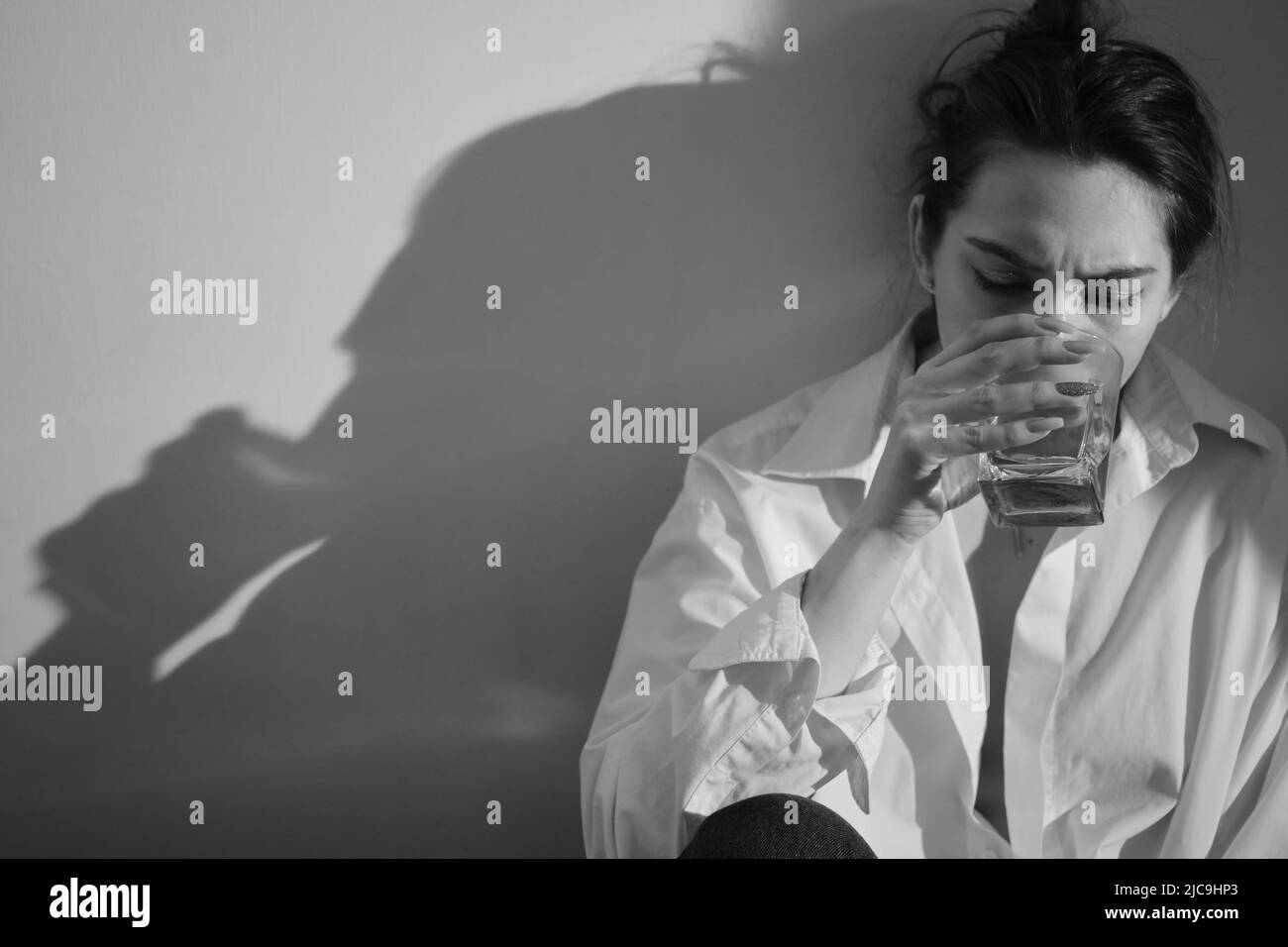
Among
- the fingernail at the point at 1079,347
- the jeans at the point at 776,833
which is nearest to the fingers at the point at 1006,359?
the fingernail at the point at 1079,347

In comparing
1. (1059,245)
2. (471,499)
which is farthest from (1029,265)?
(471,499)

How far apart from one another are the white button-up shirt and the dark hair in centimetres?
18

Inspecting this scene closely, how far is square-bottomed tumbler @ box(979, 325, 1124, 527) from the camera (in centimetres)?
99

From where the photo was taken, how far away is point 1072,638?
1.24 meters

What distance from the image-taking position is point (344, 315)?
1.40 meters

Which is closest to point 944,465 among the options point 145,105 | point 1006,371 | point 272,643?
point 1006,371

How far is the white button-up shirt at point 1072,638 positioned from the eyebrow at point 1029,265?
7.3 inches

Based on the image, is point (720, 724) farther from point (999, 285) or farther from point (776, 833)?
point (999, 285)

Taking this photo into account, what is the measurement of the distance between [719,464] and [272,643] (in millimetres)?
566

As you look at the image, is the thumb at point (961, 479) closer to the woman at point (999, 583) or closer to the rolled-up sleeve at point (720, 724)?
the woman at point (999, 583)

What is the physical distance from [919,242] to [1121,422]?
10.7 inches

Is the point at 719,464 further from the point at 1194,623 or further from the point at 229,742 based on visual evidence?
the point at 229,742

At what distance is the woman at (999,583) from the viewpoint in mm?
1091
